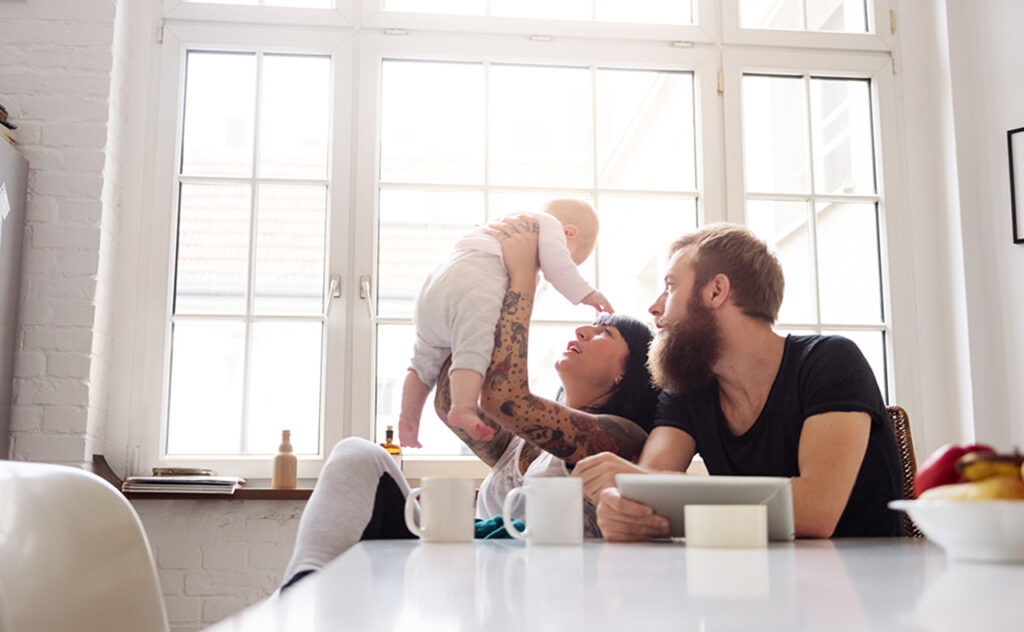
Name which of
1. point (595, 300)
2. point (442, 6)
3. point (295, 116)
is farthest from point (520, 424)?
point (442, 6)

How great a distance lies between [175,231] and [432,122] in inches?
39.5

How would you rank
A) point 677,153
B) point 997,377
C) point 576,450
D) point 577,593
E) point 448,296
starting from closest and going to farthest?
point 577,593 → point 576,450 → point 448,296 → point 997,377 → point 677,153

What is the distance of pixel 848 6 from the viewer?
Answer: 396 centimetres

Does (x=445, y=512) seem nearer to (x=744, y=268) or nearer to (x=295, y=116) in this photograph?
(x=744, y=268)

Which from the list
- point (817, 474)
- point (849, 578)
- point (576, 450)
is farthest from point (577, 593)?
point (576, 450)

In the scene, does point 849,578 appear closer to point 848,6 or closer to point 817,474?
point 817,474

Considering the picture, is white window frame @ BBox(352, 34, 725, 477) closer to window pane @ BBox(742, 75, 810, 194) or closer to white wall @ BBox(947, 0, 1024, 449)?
window pane @ BBox(742, 75, 810, 194)

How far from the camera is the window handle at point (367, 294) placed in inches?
137

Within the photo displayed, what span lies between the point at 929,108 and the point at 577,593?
11.6 feet

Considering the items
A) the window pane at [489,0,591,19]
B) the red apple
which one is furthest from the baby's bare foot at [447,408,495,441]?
the window pane at [489,0,591,19]

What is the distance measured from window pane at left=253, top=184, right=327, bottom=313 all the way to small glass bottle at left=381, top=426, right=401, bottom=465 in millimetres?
536

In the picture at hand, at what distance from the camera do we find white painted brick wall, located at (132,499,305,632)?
10.4ft

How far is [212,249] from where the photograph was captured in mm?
3525

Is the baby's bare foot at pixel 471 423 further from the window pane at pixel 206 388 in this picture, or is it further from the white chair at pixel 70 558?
the window pane at pixel 206 388
